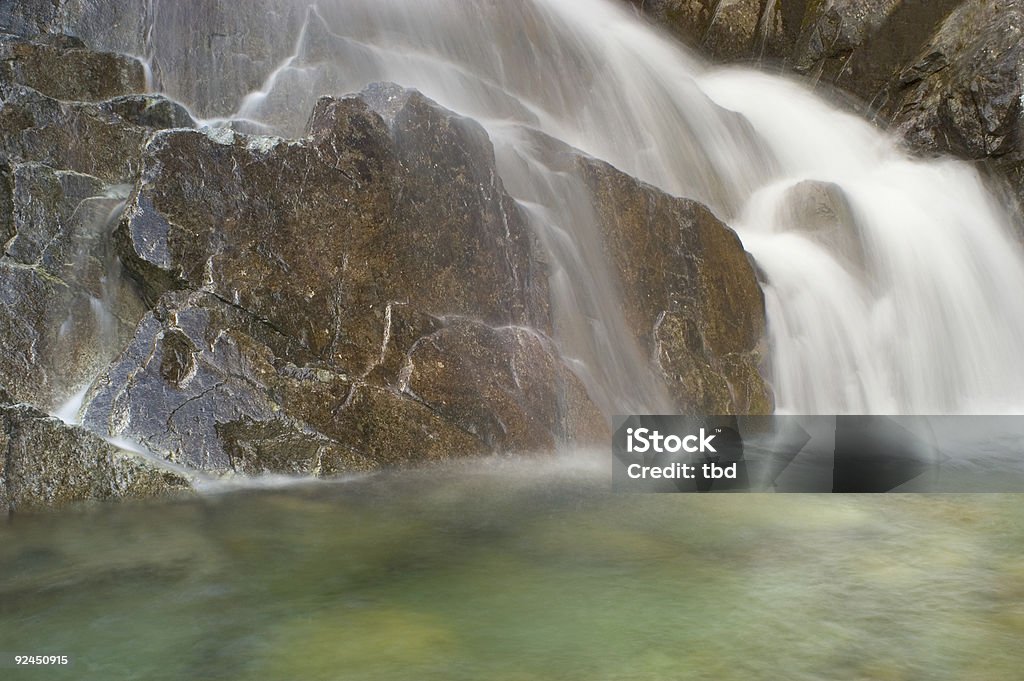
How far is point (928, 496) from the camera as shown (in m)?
7.00

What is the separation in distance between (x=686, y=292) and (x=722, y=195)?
4329mm

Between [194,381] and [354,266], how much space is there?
1.71 meters

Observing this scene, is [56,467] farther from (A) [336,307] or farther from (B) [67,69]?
(B) [67,69]

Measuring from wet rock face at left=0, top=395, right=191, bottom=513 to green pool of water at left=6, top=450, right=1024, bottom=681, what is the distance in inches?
10.0

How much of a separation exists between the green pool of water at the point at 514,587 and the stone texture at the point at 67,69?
5.15 meters

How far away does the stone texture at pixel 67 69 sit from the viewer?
912 centimetres

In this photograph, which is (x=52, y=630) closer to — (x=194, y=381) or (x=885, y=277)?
(x=194, y=381)

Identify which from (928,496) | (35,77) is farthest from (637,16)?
(928,496)

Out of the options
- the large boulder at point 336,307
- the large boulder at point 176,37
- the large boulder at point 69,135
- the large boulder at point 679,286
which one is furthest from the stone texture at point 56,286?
the large boulder at point 679,286

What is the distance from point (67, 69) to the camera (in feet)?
30.7

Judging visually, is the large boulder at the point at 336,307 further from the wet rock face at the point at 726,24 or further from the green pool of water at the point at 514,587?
the wet rock face at the point at 726,24

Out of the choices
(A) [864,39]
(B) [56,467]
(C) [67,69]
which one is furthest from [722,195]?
(B) [56,467]

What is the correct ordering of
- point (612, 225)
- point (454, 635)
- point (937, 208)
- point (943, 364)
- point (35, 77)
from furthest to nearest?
point (937, 208) < point (943, 364) < point (612, 225) < point (35, 77) < point (454, 635)

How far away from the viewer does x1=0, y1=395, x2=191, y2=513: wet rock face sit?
618 cm
